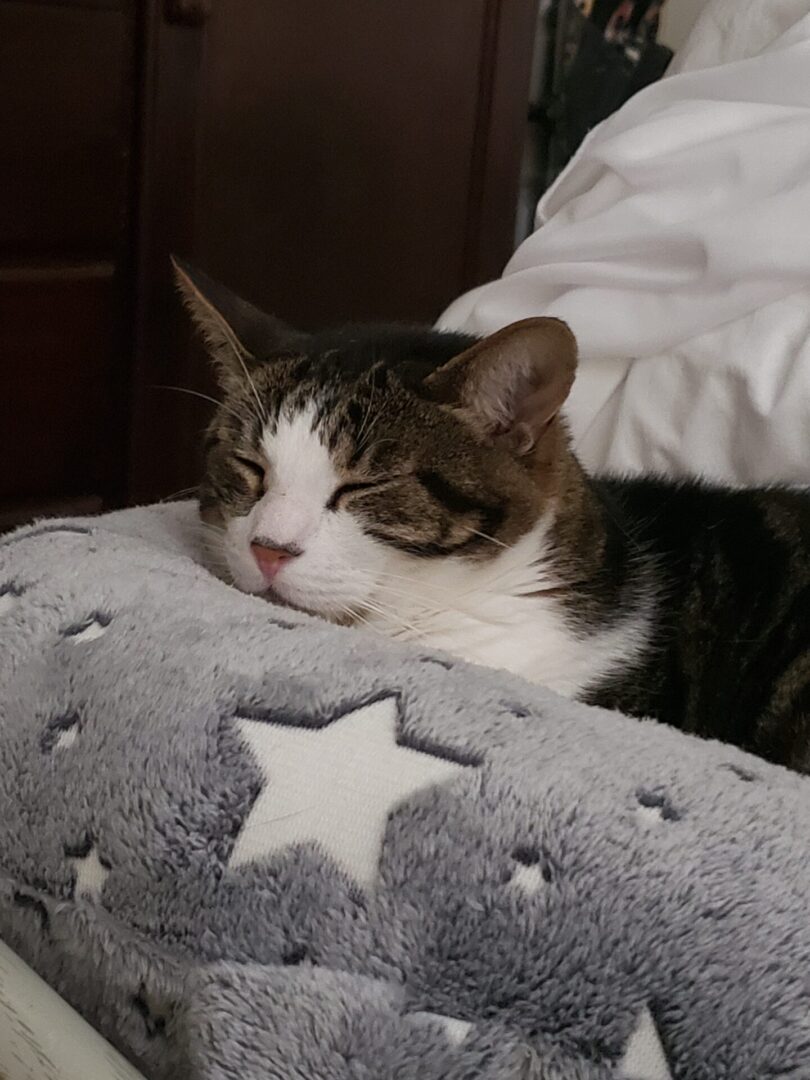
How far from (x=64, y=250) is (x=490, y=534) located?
1.00 meters

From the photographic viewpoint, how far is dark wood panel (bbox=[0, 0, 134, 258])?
149cm

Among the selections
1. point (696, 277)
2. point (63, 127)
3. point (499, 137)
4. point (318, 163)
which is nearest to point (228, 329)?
point (696, 277)

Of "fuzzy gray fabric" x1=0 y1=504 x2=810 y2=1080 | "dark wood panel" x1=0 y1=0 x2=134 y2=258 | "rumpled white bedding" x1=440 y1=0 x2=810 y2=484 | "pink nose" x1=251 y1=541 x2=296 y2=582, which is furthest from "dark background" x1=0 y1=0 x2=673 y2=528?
"fuzzy gray fabric" x1=0 y1=504 x2=810 y2=1080

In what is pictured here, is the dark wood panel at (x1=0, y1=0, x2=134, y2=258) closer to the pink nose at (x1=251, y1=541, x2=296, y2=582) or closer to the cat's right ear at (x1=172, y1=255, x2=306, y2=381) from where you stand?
the cat's right ear at (x1=172, y1=255, x2=306, y2=381)

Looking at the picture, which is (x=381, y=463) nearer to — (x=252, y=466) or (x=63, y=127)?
(x=252, y=466)

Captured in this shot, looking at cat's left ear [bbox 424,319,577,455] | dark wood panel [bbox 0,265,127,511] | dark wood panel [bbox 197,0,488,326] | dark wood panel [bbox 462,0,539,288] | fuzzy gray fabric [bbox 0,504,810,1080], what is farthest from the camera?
dark wood panel [bbox 462,0,539,288]

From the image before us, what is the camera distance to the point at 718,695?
91 cm

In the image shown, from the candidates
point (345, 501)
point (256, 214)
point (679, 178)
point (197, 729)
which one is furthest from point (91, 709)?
point (256, 214)

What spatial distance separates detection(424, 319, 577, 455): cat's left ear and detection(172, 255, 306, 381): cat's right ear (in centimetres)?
17

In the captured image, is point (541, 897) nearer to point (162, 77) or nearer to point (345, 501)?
point (345, 501)

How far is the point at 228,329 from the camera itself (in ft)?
3.08

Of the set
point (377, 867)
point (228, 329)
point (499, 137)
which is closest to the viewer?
point (377, 867)

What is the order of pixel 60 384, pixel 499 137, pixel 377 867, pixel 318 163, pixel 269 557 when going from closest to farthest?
pixel 377 867 < pixel 269 557 < pixel 60 384 < pixel 318 163 < pixel 499 137

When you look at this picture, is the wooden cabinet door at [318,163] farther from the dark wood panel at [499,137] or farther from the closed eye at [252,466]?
the closed eye at [252,466]
